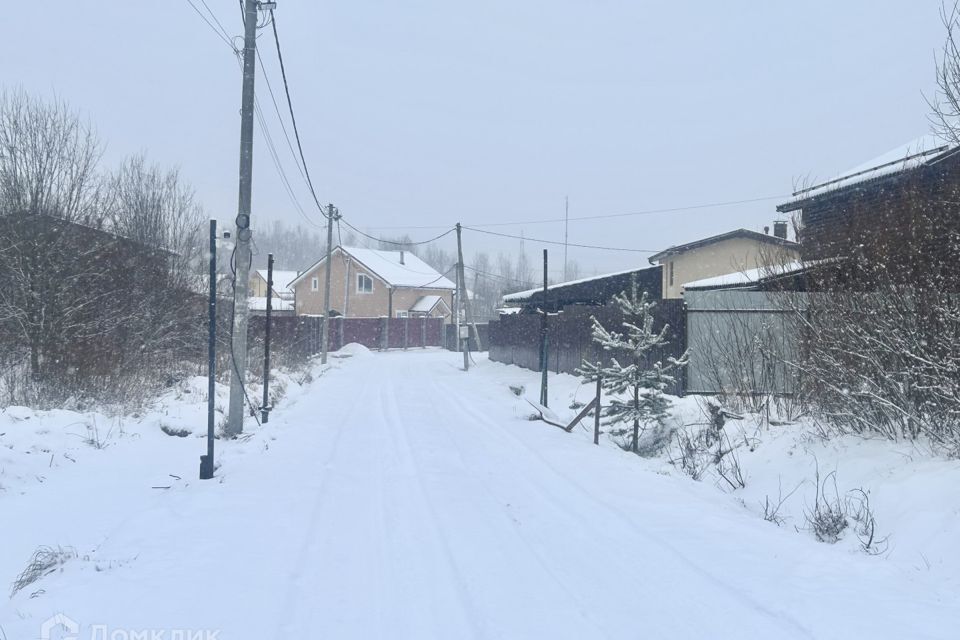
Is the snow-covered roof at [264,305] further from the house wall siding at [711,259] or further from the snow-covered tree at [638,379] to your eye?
the snow-covered tree at [638,379]

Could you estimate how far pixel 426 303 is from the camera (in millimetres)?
52594

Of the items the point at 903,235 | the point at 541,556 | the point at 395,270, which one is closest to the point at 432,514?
the point at 541,556

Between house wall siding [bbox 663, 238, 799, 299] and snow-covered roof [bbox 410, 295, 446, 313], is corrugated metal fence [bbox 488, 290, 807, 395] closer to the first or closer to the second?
house wall siding [bbox 663, 238, 799, 299]

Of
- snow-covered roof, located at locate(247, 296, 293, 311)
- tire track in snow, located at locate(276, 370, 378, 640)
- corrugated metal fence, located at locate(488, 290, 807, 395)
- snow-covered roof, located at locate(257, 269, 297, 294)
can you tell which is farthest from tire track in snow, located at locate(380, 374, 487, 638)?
snow-covered roof, located at locate(257, 269, 297, 294)

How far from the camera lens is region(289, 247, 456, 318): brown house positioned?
51062 millimetres

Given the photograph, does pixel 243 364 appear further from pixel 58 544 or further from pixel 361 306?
pixel 361 306

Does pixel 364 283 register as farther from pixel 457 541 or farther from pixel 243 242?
pixel 457 541

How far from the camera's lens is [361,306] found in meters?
51.6

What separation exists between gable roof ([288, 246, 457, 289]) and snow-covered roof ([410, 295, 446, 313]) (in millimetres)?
1097

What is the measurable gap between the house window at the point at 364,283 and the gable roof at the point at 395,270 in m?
0.90

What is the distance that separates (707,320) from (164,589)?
10718 mm

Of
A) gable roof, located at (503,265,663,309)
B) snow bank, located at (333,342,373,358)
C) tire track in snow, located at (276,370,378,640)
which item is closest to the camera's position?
tire track in snow, located at (276,370,378,640)

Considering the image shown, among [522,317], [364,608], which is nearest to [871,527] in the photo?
[364,608]

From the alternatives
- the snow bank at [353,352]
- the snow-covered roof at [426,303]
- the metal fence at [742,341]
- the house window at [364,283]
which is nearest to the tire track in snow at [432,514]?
the metal fence at [742,341]
